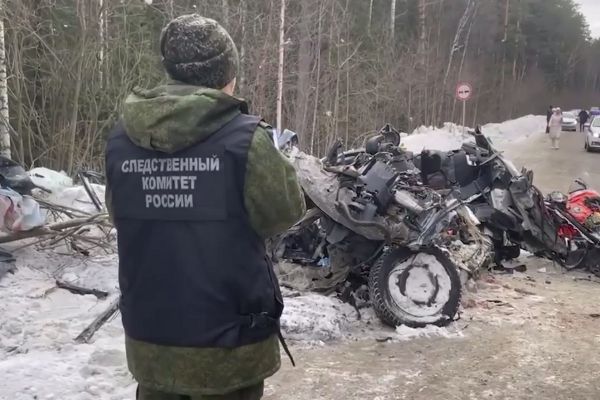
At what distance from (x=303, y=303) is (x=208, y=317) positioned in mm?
3118

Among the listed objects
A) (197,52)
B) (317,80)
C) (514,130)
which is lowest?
(514,130)

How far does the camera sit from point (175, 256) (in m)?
1.90

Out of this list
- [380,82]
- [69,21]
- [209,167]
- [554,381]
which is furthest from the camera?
[380,82]

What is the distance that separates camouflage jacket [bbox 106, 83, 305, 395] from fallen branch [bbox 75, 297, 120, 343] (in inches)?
92.9

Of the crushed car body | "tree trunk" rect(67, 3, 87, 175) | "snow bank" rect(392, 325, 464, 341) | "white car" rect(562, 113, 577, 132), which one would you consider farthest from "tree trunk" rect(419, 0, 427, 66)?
"snow bank" rect(392, 325, 464, 341)

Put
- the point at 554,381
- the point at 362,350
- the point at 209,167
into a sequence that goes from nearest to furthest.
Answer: the point at 209,167
the point at 554,381
the point at 362,350

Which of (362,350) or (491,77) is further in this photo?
(491,77)

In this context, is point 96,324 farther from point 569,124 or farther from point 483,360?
point 569,124

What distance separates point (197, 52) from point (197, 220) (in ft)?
1.73

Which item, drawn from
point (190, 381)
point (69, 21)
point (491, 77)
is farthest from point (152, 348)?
point (491, 77)

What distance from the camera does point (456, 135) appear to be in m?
29.0

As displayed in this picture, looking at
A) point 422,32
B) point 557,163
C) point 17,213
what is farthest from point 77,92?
point 422,32

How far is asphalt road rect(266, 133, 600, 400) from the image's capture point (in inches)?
154

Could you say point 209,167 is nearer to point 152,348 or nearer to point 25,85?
point 152,348
